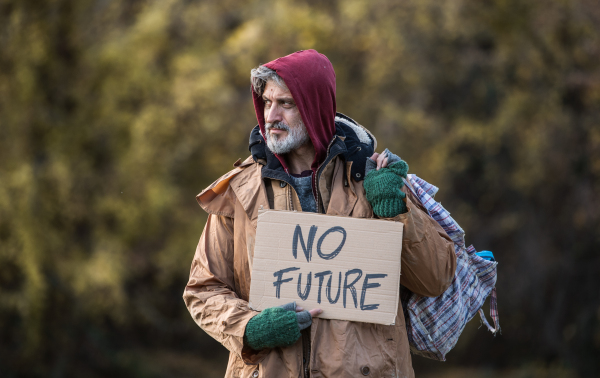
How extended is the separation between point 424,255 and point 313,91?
765 mm

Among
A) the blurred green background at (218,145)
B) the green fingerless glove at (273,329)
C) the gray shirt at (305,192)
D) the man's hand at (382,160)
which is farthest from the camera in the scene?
the blurred green background at (218,145)

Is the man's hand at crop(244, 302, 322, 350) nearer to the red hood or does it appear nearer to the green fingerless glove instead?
the green fingerless glove

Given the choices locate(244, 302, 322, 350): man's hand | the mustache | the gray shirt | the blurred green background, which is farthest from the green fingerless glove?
the blurred green background

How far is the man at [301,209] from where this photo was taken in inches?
83.7

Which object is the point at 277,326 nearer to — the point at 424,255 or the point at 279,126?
the point at 424,255

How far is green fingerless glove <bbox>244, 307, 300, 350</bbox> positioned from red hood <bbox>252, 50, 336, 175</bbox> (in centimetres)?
59

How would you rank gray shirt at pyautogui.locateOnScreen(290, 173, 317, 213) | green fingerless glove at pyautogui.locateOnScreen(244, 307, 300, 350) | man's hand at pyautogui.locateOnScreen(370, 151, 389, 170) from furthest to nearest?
gray shirt at pyautogui.locateOnScreen(290, 173, 317, 213) < man's hand at pyautogui.locateOnScreen(370, 151, 389, 170) < green fingerless glove at pyautogui.locateOnScreen(244, 307, 300, 350)

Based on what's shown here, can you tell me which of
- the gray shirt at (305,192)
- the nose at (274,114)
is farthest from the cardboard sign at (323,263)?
the nose at (274,114)

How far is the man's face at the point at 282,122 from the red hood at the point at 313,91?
0.14 feet

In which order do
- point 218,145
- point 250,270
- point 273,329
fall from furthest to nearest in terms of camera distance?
point 218,145 < point 250,270 < point 273,329

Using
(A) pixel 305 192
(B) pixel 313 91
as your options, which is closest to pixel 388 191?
(A) pixel 305 192

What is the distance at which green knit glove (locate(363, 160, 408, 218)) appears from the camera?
2139 millimetres

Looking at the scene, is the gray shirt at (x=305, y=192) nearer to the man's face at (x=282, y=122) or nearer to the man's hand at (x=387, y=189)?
the man's face at (x=282, y=122)

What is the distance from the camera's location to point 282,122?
237cm
